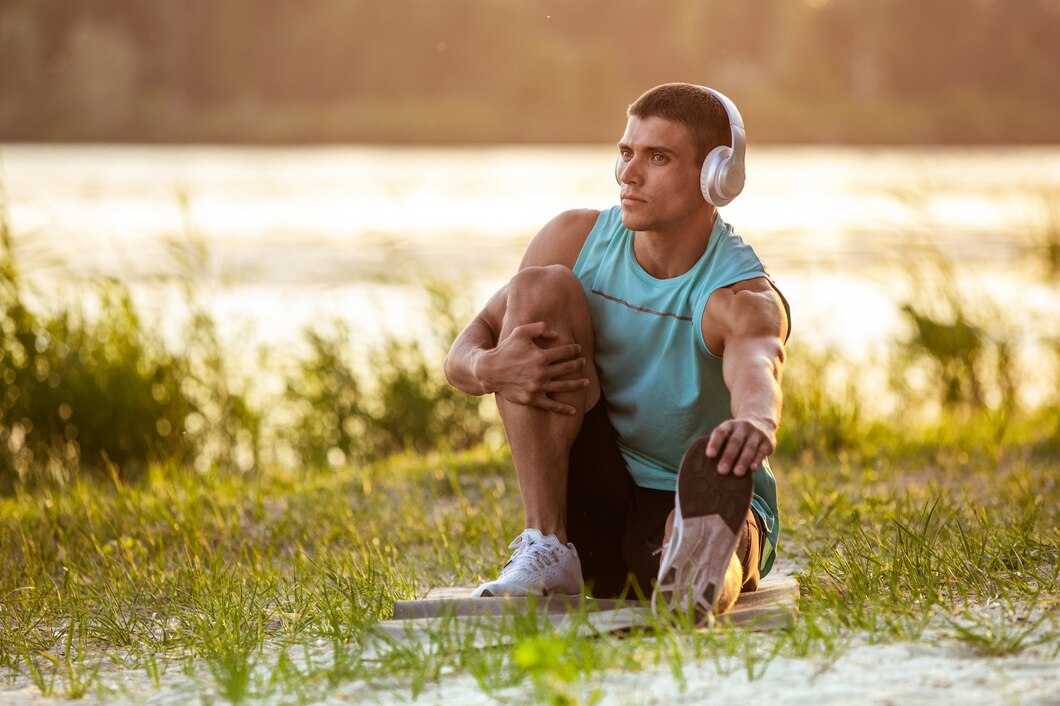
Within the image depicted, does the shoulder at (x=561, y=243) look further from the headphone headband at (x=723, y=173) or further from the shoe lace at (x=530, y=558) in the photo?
the shoe lace at (x=530, y=558)

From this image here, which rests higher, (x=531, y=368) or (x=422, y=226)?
(x=531, y=368)

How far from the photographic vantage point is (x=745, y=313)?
3309mm

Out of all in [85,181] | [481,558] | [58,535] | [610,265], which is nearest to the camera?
[610,265]

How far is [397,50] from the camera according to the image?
41.2 meters

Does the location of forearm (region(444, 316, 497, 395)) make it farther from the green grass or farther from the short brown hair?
the short brown hair

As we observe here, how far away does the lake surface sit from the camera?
8469 mm

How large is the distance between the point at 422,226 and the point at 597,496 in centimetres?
1528

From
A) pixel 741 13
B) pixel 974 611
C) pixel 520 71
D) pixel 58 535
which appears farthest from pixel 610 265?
pixel 520 71

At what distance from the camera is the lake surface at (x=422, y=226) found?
8.47m

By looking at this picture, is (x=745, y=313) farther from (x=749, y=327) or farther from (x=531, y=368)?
(x=531, y=368)

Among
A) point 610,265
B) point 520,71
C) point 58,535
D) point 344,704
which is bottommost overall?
point 58,535

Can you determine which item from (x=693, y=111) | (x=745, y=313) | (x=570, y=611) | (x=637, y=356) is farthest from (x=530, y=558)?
(x=693, y=111)

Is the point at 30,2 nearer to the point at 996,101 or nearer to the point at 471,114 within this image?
the point at 471,114

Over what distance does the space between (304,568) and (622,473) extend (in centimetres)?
112
